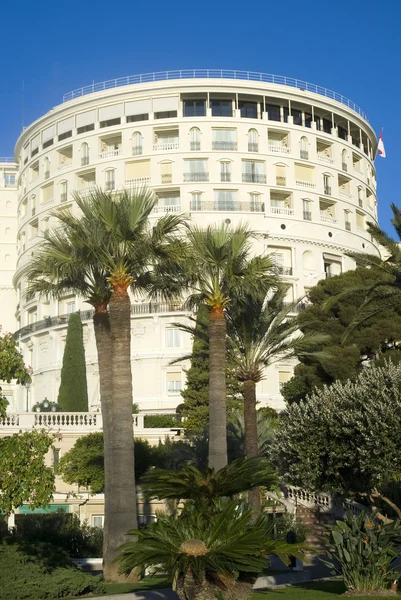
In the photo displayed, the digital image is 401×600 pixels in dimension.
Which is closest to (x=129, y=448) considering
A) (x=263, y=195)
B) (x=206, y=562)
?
(x=206, y=562)

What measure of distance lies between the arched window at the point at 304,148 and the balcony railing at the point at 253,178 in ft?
13.0

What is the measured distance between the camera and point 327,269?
73812 mm

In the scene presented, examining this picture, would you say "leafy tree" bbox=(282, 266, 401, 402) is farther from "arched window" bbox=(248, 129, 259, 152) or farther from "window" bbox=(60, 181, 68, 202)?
"window" bbox=(60, 181, 68, 202)

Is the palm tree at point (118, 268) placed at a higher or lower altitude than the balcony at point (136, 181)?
lower

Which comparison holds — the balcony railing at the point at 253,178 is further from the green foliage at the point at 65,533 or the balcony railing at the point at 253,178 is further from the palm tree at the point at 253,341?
the green foliage at the point at 65,533

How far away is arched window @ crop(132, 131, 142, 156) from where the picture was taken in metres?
71.4

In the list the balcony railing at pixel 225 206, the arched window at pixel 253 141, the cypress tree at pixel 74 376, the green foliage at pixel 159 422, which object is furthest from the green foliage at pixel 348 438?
the arched window at pixel 253 141

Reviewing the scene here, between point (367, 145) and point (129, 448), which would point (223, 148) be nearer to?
point (367, 145)

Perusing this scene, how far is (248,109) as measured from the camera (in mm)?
73375

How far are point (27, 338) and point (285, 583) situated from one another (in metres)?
55.0

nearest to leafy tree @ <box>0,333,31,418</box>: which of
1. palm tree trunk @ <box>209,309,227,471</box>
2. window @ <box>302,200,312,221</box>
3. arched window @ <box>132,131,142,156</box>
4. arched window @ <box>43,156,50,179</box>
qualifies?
palm tree trunk @ <box>209,309,227,471</box>

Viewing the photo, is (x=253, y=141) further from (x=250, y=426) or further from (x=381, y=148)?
(x=250, y=426)

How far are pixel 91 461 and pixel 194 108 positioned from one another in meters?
40.6

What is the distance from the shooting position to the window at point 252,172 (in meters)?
71.1
